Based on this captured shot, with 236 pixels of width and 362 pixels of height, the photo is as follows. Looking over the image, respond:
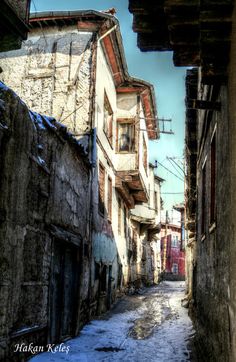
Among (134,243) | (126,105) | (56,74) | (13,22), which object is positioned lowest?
(134,243)

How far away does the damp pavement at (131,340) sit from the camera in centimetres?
742

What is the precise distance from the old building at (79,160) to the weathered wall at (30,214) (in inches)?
1.3

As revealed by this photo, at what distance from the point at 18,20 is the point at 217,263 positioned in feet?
16.7

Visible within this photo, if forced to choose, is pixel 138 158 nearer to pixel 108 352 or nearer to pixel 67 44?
pixel 67 44

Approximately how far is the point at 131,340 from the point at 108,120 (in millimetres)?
8961

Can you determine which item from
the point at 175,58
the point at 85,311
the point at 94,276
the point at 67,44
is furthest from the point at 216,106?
the point at 67,44

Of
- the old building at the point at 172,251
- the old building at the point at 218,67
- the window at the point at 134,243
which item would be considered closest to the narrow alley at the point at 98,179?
the old building at the point at 218,67

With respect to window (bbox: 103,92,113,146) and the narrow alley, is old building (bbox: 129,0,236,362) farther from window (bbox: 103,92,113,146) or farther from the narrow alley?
window (bbox: 103,92,113,146)

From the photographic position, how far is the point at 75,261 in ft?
32.5

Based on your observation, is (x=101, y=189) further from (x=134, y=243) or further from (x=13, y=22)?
(x=134, y=243)

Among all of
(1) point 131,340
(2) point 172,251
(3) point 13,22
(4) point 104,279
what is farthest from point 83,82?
(2) point 172,251

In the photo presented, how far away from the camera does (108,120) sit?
51.5ft

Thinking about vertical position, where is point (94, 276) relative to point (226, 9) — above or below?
below

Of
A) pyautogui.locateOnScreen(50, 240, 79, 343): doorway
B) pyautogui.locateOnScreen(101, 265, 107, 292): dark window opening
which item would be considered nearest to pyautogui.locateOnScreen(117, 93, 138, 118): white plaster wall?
pyautogui.locateOnScreen(101, 265, 107, 292): dark window opening
